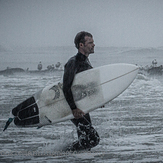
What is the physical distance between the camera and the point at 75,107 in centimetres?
269

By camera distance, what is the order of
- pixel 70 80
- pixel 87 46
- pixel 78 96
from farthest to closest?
pixel 78 96 < pixel 87 46 < pixel 70 80

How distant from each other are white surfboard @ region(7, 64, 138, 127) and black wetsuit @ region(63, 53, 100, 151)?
19cm

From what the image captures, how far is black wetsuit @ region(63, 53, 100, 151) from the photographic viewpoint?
268 cm

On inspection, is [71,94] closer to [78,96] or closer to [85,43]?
[78,96]

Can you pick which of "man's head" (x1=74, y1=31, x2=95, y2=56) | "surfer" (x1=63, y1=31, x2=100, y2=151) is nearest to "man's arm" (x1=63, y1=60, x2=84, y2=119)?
"surfer" (x1=63, y1=31, x2=100, y2=151)

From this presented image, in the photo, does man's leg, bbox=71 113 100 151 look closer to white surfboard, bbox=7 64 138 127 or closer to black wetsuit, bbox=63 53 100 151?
black wetsuit, bbox=63 53 100 151

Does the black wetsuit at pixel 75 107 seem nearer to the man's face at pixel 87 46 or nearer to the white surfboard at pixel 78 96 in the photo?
the man's face at pixel 87 46

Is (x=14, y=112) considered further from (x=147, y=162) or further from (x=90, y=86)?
(x=147, y=162)

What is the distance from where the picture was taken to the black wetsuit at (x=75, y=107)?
2.68 metres

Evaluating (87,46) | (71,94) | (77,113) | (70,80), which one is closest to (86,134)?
(77,113)

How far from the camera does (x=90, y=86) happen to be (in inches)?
119

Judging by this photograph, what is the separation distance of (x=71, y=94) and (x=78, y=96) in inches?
11.3

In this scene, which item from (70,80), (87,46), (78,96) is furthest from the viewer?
(78,96)

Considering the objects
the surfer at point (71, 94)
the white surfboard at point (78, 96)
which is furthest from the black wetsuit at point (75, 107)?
the white surfboard at point (78, 96)
